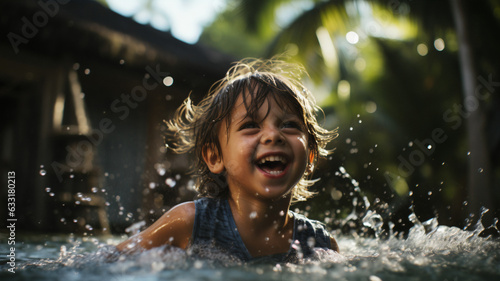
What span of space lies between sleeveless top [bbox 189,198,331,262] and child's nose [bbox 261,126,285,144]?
A: 460mm

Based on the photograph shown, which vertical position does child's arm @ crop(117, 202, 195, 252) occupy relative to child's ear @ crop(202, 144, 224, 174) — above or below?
below

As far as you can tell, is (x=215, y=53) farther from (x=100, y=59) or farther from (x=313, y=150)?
(x=313, y=150)

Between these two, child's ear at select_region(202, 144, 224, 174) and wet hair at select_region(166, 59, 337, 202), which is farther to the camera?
child's ear at select_region(202, 144, 224, 174)

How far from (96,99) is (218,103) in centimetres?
605

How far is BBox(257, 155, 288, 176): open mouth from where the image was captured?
209 centimetres

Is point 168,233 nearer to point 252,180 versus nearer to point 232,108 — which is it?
point 252,180

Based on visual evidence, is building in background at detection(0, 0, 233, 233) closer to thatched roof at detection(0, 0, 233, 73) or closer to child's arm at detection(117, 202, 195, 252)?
thatched roof at detection(0, 0, 233, 73)

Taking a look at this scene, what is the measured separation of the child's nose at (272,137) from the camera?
6.79 feet

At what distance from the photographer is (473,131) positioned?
748 centimetres

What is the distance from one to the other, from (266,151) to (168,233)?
597 mm

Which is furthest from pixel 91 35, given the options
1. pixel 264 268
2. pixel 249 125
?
pixel 264 268

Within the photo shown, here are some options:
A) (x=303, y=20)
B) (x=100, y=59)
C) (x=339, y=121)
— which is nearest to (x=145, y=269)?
(x=100, y=59)

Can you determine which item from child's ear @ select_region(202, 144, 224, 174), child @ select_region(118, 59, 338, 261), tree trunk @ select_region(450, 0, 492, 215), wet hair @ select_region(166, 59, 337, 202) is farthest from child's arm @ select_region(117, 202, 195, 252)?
tree trunk @ select_region(450, 0, 492, 215)

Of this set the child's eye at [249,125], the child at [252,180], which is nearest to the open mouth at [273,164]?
the child at [252,180]
